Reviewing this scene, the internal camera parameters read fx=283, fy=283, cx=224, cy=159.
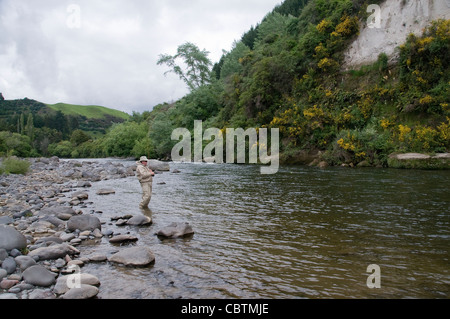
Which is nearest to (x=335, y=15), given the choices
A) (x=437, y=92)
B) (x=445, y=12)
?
(x=445, y=12)

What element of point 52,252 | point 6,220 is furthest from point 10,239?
point 6,220

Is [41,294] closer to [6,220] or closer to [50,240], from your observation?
[50,240]

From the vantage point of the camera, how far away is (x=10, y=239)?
6102 millimetres

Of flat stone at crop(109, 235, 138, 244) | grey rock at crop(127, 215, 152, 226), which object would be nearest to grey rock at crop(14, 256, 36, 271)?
flat stone at crop(109, 235, 138, 244)

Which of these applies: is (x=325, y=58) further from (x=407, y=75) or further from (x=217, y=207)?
(x=217, y=207)

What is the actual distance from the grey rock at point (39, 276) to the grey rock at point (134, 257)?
1.19m

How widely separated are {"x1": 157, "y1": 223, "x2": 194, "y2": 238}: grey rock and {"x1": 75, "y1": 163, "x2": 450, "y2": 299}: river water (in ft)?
0.75

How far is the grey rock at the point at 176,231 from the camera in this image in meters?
7.52

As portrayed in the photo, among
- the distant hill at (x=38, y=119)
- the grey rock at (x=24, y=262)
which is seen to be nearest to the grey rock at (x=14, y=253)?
the grey rock at (x=24, y=262)

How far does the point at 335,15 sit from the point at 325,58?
6.33 metres

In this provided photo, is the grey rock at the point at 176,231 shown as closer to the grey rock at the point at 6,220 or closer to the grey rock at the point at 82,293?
the grey rock at the point at 82,293

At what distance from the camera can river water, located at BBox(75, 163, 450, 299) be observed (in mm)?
4699
